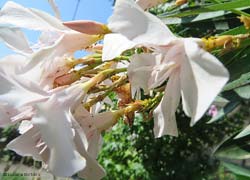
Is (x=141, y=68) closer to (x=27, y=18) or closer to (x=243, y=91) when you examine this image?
(x=27, y=18)

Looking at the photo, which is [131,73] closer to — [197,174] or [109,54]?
[109,54]

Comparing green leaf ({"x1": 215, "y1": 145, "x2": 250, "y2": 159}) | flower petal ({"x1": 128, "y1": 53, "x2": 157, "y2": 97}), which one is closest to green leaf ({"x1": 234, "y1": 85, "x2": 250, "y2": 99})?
green leaf ({"x1": 215, "y1": 145, "x2": 250, "y2": 159})

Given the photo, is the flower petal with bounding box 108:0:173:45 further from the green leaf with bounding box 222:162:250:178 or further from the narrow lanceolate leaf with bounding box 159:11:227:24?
the green leaf with bounding box 222:162:250:178

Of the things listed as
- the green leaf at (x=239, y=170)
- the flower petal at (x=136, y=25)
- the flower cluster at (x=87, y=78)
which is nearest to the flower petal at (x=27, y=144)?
the flower cluster at (x=87, y=78)

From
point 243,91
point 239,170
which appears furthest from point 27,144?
point 239,170

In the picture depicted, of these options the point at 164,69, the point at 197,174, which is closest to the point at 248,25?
the point at 164,69

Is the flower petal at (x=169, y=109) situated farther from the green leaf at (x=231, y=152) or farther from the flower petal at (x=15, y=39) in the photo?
the green leaf at (x=231, y=152)
